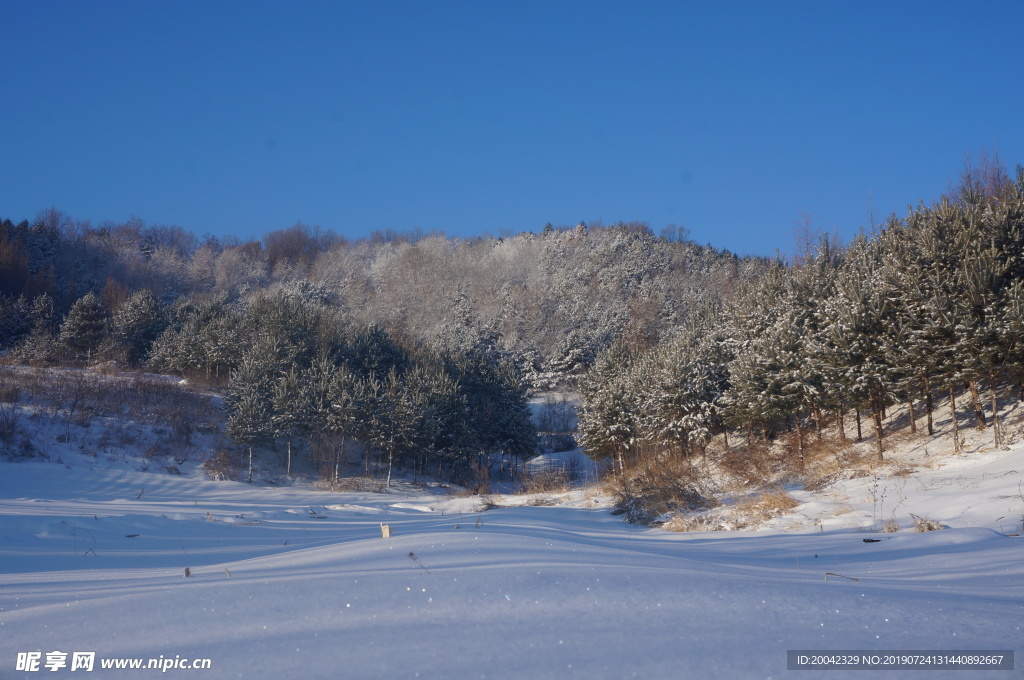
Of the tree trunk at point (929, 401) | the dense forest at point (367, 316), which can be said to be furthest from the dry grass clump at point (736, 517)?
the dense forest at point (367, 316)

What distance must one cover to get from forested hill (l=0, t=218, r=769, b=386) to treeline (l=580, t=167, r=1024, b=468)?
29.3m

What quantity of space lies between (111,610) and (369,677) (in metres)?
2.07

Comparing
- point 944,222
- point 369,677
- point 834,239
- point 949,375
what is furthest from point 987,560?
point 834,239

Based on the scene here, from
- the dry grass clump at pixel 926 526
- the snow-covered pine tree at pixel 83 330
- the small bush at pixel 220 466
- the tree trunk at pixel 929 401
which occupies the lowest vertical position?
the small bush at pixel 220 466

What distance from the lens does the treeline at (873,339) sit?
16328 mm

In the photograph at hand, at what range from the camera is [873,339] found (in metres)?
18.4

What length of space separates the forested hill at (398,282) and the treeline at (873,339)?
2934 cm

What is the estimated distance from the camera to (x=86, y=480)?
24078mm

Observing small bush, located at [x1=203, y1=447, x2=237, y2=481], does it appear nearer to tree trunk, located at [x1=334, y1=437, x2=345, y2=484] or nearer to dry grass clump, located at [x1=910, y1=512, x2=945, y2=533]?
tree trunk, located at [x1=334, y1=437, x2=345, y2=484]

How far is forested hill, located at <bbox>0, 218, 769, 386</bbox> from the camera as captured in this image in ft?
190

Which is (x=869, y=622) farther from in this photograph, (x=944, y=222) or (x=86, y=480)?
(x=86, y=480)

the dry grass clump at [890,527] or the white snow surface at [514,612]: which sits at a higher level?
the white snow surface at [514,612]

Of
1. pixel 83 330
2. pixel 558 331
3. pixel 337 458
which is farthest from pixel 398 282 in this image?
pixel 337 458

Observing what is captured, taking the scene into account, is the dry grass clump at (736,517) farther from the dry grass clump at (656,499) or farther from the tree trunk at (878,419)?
the tree trunk at (878,419)
